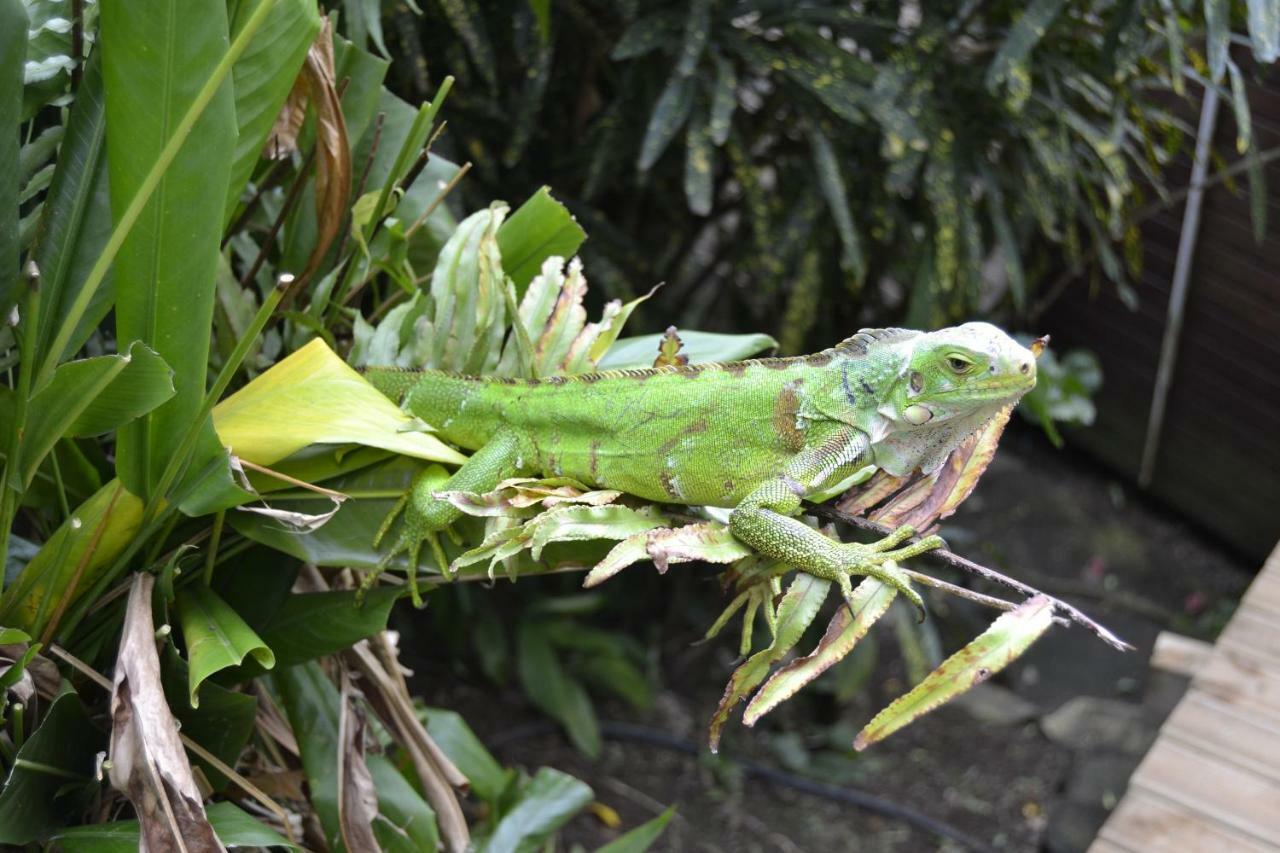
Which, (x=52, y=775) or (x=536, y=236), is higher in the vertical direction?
(x=536, y=236)

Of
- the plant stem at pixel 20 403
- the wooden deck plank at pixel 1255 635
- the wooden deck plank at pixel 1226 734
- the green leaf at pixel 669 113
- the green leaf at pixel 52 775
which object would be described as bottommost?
the wooden deck plank at pixel 1255 635

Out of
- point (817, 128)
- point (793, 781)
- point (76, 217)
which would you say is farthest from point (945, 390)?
point (793, 781)

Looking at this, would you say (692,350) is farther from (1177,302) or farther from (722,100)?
(1177,302)

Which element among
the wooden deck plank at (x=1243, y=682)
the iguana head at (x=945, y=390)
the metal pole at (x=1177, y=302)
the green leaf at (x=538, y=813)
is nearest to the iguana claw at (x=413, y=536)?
the iguana head at (x=945, y=390)

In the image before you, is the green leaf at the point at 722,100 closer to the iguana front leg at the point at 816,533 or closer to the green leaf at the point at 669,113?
the green leaf at the point at 669,113

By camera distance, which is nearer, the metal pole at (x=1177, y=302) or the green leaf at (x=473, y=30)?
the green leaf at (x=473, y=30)

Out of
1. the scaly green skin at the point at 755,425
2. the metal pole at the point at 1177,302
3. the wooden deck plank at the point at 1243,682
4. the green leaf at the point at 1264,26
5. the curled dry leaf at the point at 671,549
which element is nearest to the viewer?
the curled dry leaf at the point at 671,549
